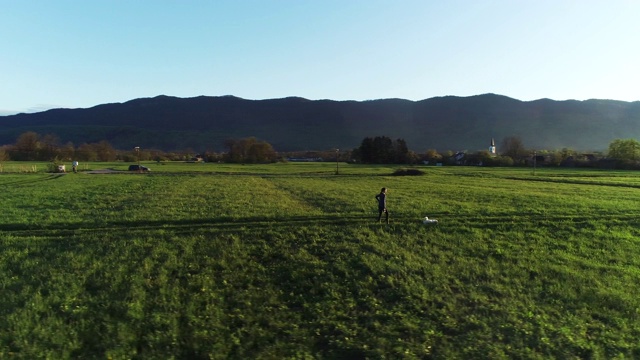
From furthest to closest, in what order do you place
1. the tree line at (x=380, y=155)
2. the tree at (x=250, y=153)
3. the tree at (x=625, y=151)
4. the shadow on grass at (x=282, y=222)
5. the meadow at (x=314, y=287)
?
1. the tree at (x=250, y=153)
2. the tree line at (x=380, y=155)
3. the tree at (x=625, y=151)
4. the shadow on grass at (x=282, y=222)
5. the meadow at (x=314, y=287)

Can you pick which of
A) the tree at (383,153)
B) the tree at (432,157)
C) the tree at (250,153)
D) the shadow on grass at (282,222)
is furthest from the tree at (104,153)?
the shadow on grass at (282,222)

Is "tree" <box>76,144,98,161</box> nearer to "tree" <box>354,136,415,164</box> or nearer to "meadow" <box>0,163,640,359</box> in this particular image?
"tree" <box>354,136,415,164</box>

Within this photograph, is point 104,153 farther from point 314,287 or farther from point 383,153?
point 314,287

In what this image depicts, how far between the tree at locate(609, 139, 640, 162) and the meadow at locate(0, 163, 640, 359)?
3590 inches

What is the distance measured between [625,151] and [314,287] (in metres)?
107

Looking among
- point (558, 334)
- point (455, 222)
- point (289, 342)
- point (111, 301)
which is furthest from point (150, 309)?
point (455, 222)

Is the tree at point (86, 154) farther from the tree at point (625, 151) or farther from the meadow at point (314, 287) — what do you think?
the tree at point (625, 151)

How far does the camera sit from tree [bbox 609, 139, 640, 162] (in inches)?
3686

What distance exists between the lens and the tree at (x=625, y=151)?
93625mm

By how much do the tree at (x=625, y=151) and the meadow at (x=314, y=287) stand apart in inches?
3590

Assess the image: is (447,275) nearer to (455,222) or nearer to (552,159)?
(455,222)

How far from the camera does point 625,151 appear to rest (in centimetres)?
9544

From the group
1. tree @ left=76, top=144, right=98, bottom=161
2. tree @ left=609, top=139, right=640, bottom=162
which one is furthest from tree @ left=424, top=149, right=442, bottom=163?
tree @ left=76, top=144, right=98, bottom=161

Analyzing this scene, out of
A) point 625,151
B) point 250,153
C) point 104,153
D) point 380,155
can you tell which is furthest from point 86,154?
point 625,151
